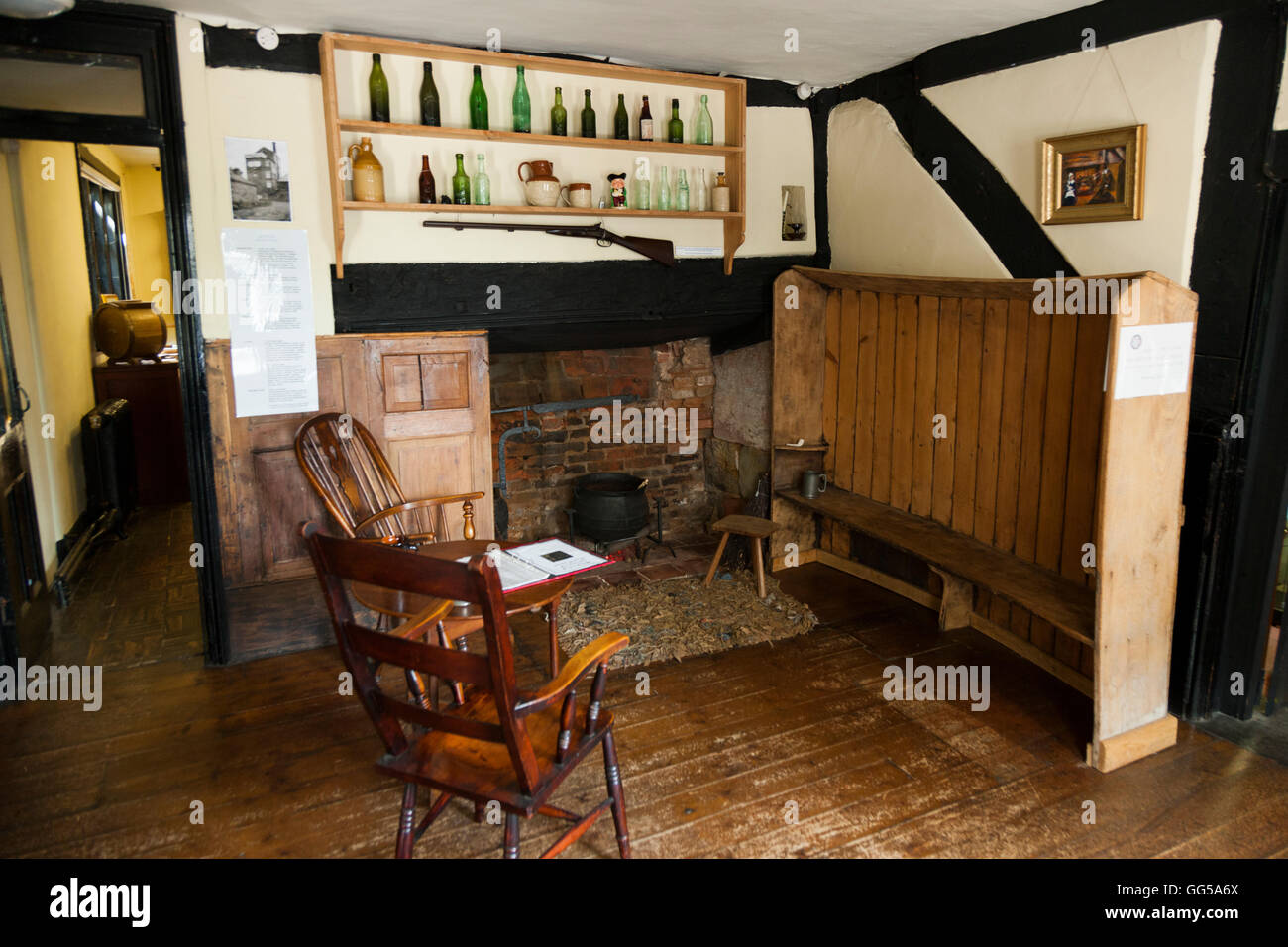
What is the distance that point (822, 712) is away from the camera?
334cm

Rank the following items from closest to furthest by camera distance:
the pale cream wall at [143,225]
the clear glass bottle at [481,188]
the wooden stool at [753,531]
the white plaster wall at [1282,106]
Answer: the white plaster wall at [1282,106] → the clear glass bottle at [481,188] → the wooden stool at [753,531] → the pale cream wall at [143,225]

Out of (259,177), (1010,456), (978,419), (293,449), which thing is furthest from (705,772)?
(259,177)

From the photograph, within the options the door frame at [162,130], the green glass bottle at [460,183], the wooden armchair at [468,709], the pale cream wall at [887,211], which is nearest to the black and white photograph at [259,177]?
the door frame at [162,130]

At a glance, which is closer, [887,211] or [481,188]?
[481,188]

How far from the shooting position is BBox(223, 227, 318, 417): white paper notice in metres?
3.55

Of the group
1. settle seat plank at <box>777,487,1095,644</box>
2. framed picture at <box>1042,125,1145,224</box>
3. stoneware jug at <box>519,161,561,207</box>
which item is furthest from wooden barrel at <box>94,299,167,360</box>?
framed picture at <box>1042,125,1145,224</box>

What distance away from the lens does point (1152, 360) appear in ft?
9.31

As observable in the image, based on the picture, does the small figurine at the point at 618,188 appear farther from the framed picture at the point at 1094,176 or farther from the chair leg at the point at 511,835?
the chair leg at the point at 511,835

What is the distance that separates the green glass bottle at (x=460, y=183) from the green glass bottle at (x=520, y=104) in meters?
0.30

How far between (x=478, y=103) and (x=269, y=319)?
1.28 m

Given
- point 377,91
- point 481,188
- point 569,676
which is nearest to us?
point 569,676

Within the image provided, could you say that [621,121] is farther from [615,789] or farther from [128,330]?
[128,330]

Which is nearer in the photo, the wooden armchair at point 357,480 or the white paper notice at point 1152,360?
the white paper notice at point 1152,360

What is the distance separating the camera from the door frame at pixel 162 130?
10.5 ft
